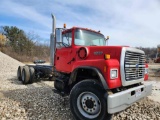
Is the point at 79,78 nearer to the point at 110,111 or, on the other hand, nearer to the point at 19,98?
the point at 110,111

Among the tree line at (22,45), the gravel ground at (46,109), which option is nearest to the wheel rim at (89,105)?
the gravel ground at (46,109)

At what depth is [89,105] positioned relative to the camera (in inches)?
147

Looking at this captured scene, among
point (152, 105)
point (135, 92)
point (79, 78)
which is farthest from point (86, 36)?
point (152, 105)

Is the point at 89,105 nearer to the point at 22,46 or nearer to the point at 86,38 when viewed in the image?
the point at 86,38

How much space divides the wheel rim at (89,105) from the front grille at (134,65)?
2.94 ft

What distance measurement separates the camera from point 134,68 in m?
4.06

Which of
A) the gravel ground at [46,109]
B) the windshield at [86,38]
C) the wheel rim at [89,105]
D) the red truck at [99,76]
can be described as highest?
the windshield at [86,38]

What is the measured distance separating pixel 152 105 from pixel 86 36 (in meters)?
2.93

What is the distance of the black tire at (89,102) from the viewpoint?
349 centimetres

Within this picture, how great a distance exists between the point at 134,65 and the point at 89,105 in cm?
146

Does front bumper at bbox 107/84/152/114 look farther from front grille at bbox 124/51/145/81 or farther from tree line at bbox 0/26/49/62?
tree line at bbox 0/26/49/62

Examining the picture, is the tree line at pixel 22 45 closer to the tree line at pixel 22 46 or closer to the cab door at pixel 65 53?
the tree line at pixel 22 46

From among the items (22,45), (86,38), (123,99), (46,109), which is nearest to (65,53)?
(86,38)

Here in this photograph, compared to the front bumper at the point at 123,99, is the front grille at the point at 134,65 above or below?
above
